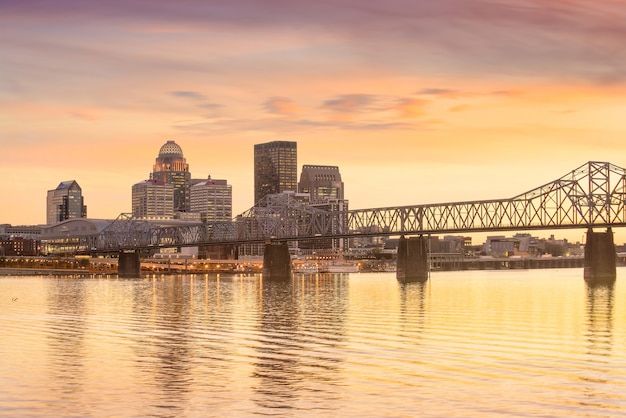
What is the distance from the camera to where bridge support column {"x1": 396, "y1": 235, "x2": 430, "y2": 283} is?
587 feet

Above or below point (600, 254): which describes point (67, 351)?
below

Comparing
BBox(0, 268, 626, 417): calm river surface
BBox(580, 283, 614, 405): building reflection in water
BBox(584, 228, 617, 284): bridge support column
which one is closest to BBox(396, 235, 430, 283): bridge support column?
BBox(584, 228, 617, 284): bridge support column

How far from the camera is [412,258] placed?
183 meters

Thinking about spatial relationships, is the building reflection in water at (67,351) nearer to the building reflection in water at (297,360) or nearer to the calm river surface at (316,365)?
the calm river surface at (316,365)

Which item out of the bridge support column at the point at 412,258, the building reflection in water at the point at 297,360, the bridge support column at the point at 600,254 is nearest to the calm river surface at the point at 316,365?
the building reflection in water at the point at 297,360

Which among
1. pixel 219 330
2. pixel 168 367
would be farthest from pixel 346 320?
pixel 168 367

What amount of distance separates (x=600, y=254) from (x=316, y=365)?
136832 mm

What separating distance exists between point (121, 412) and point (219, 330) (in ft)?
95.5

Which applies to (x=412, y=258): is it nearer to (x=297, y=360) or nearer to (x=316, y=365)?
(x=297, y=360)

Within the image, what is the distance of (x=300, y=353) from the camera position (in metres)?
45.2

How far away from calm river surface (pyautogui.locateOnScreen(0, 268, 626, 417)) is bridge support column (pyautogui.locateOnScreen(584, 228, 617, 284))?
96330 mm

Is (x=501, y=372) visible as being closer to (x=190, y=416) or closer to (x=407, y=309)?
(x=190, y=416)

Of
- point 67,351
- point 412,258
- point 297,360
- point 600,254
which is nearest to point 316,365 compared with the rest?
point 297,360

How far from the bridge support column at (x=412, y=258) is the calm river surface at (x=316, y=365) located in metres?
105
